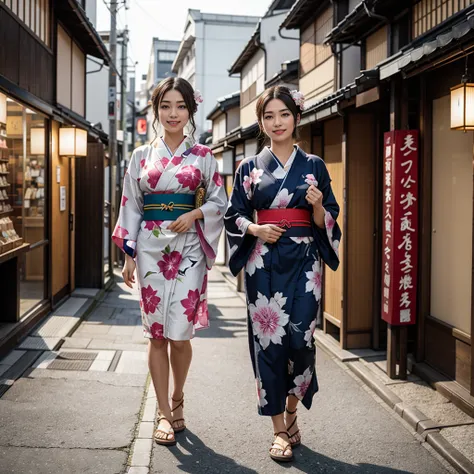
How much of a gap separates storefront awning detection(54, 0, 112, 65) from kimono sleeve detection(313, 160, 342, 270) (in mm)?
6790

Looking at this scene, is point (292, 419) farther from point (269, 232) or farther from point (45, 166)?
point (45, 166)

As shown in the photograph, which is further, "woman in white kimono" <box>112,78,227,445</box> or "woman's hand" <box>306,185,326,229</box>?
"woman in white kimono" <box>112,78,227,445</box>

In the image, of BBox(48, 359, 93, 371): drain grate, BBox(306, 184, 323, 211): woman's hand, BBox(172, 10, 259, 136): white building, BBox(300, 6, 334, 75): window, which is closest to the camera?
BBox(306, 184, 323, 211): woman's hand

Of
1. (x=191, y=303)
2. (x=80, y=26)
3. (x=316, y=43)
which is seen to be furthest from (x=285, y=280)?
(x=316, y=43)

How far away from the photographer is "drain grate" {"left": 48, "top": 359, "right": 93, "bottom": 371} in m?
6.91

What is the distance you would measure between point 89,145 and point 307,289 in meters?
10.1

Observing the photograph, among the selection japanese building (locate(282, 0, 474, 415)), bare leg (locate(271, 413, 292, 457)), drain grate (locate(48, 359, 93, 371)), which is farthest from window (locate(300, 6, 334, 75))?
bare leg (locate(271, 413, 292, 457))

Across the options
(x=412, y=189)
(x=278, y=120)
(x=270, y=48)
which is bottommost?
(x=412, y=189)

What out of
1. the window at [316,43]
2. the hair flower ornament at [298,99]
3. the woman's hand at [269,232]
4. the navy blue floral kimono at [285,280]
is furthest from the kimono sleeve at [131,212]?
the window at [316,43]

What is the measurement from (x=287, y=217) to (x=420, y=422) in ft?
6.86

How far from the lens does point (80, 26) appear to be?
37.6 feet

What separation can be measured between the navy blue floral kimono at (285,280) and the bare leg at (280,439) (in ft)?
0.28

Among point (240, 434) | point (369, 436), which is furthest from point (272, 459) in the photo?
point (369, 436)

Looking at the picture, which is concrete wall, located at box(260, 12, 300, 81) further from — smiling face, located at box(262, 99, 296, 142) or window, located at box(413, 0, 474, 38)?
smiling face, located at box(262, 99, 296, 142)
